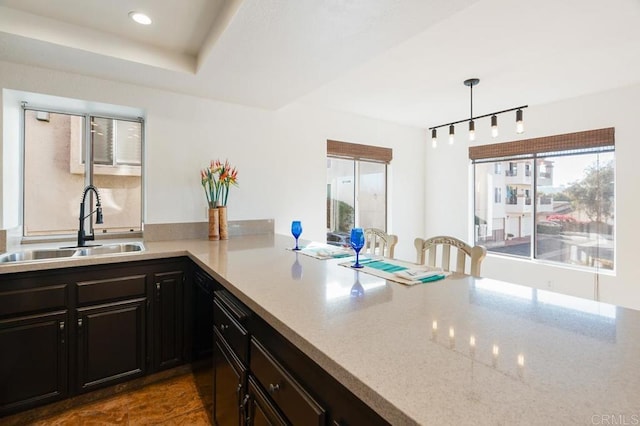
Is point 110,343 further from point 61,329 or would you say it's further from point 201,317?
point 201,317

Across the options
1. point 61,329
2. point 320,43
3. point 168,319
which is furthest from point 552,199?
point 61,329

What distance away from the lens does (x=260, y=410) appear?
1063 mm

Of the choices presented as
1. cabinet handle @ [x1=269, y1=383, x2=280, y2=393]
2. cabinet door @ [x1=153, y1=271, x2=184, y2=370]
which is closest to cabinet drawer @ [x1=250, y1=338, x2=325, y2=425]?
cabinet handle @ [x1=269, y1=383, x2=280, y2=393]

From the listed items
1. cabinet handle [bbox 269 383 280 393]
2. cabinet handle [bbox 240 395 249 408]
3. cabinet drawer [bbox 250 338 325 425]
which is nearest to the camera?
cabinet drawer [bbox 250 338 325 425]

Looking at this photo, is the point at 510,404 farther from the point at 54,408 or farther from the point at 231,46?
the point at 54,408

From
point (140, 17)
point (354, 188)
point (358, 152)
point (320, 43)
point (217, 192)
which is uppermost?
point (140, 17)

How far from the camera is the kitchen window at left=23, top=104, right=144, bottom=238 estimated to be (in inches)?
98.6

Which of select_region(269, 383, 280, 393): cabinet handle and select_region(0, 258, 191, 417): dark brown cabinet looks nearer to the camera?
select_region(269, 383, 280, 393): cabinet handle

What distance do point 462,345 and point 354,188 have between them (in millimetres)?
3476

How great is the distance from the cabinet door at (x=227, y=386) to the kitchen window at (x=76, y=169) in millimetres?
1871

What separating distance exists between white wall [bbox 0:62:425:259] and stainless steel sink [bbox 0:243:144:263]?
0.87ft

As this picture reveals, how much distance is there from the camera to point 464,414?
0.50 metres

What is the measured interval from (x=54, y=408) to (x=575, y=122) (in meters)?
5.07

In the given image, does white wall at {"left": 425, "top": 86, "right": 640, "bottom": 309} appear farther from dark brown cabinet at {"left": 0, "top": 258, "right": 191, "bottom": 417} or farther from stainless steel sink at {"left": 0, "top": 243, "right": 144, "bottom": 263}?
stainless steel sink at {"left": 0, "top": 243, "right": 144, "bottom": 263}
